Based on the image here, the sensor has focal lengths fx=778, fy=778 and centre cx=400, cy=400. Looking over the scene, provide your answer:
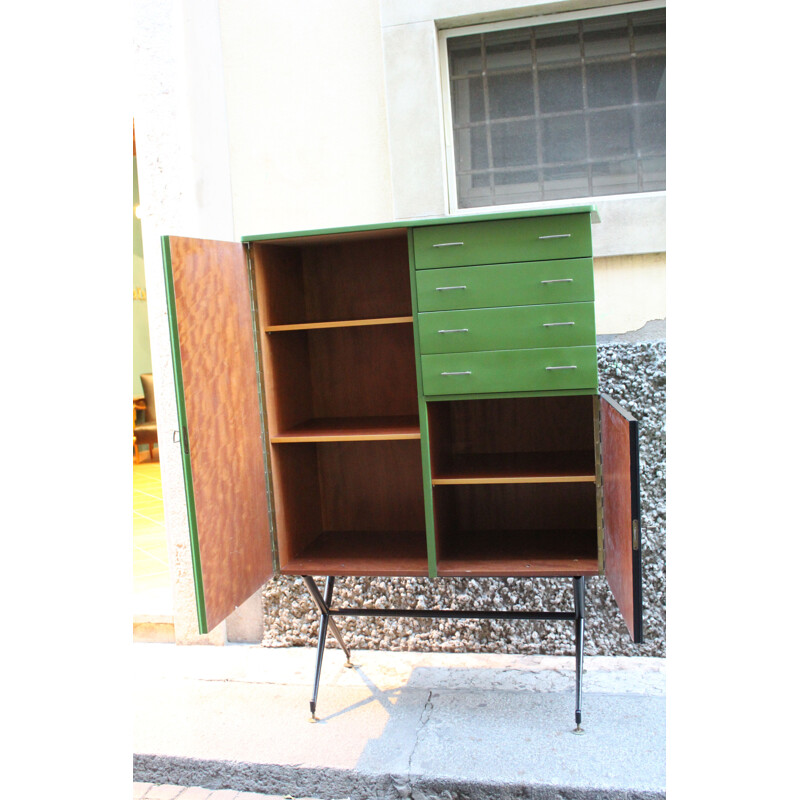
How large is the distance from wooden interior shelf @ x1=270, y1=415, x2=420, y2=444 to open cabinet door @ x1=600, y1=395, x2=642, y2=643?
0.65 m

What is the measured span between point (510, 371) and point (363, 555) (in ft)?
3.11

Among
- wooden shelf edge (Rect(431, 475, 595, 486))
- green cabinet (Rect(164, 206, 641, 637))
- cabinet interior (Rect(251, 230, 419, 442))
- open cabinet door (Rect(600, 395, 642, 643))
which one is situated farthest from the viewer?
cabinet interior (Rect(251, 230, 419, 442))

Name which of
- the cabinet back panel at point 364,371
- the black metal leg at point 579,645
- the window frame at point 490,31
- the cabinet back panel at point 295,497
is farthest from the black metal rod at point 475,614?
the window frame at point 490,31

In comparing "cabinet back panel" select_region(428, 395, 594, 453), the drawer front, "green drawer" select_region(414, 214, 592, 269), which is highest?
"green drawer" select_region(414, 214, 592, 269)

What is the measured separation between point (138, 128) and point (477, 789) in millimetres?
3022

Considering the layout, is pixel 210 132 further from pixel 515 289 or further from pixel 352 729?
pixel 352 729

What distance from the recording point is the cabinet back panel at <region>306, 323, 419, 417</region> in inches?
128

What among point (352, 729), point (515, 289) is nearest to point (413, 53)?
point (515, 289)

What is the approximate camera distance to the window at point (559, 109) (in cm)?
324

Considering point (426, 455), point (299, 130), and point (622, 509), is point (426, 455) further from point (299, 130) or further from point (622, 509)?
point (299, 130)

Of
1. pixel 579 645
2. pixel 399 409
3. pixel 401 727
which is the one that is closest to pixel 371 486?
pixel 399 409

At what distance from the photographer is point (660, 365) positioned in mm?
3201

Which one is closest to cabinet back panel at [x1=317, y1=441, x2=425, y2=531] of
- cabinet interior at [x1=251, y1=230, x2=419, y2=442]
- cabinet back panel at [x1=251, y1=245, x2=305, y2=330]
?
cabinet interior at [x1=251, y1=230, x2=419, y2=442]

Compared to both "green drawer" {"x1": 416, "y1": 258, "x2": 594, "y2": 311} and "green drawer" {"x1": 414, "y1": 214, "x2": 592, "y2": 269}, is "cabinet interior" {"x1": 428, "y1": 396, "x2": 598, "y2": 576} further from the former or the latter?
"green drawer" {"x1": 414, "y1": 214, "x2": 592, "y2": 269}
